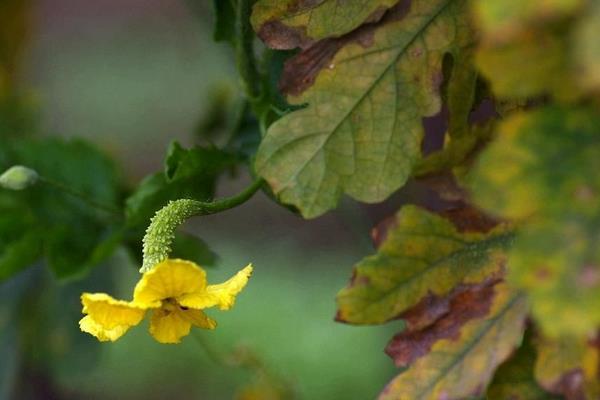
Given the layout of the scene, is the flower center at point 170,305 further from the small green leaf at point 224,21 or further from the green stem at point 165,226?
the small green leaf at point 224,21

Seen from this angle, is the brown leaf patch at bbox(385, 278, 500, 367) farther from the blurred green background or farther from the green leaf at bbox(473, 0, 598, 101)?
the blurred green background

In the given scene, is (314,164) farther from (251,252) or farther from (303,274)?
(251,252)

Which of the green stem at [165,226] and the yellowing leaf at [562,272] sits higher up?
the yellowing leaf at [562,272]

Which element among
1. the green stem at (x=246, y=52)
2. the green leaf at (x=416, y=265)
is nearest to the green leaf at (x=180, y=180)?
the green stem at (x=246, y=52)

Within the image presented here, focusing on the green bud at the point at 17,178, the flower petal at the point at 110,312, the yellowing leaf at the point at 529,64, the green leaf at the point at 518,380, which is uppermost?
the yellowing leaf at the point at 529,64

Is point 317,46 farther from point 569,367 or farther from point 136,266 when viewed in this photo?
point 136,266

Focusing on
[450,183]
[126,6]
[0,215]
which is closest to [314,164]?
[450,183]

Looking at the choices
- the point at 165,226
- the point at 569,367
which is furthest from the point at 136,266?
the point at 569,367
